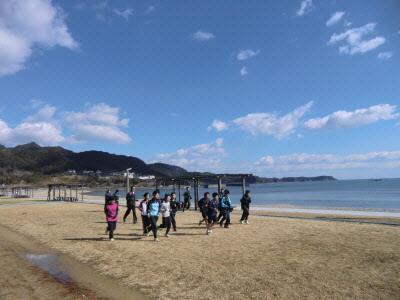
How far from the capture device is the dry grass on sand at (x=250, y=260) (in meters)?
5.16

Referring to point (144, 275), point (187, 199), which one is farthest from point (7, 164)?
point (144, 275)

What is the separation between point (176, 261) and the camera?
715 centimetres

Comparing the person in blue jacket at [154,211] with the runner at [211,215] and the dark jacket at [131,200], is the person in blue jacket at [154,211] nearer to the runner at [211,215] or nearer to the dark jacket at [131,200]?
the runner at [211,215]

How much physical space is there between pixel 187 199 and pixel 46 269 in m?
14.7

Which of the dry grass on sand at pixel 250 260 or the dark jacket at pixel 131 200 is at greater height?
the dark jacket at pixel 131 200

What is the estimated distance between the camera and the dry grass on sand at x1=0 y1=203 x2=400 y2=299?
516 centimetres

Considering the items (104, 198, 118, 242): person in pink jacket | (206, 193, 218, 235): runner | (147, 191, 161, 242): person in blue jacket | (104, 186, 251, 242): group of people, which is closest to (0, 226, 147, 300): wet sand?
(104, 198, 118, 242): person in pink jacket

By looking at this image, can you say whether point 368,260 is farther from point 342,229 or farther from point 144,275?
point 144,275

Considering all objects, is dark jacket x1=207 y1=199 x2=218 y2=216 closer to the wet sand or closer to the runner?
the runner

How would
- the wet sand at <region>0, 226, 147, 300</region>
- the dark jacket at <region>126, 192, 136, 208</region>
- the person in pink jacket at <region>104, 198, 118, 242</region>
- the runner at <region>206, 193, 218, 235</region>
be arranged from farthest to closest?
the dark jacket at <region>126, 192, 136, 208</region>
the runner at <region>206, 193, 218, 235</region>
the person in pink jacket at <region>104, 198, 118, 242</region>
the wet sand at <region>0, 226, 147, 300</region>

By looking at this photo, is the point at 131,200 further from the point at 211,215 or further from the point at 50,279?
the point at 50,279

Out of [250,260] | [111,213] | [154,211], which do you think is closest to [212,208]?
[154,211]

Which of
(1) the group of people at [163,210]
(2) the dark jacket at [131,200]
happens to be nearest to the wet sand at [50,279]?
(1) the group of people at [163,210]

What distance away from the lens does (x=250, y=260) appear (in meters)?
7.11
